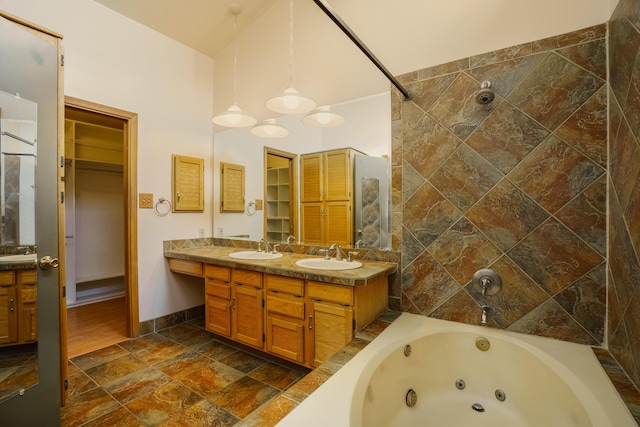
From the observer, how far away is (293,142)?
8.89 ft

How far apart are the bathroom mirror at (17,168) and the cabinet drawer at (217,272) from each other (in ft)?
3.98

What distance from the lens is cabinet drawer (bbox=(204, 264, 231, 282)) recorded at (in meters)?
2.38

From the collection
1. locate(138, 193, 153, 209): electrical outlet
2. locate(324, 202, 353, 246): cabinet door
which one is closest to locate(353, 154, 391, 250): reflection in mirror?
locate(324, 202, 353, 246): cabinet door

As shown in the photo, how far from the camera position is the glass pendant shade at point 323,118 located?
6.98 feet

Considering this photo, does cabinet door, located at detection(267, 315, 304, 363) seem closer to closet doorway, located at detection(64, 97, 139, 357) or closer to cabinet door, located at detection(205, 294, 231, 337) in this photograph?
cabinet door, located at detection(205, 294, 231, 337)

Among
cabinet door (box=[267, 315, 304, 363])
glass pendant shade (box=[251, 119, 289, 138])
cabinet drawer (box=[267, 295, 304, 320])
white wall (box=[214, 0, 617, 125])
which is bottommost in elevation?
cabinet door (box=[267, 315, 304, 363])

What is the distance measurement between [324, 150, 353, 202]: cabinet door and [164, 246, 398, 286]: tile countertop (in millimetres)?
566

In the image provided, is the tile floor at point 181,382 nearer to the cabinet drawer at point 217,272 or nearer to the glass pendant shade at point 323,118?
the cabinet drawer at point 217,272

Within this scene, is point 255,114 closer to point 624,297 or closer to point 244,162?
point 244,162

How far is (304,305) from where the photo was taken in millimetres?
1922

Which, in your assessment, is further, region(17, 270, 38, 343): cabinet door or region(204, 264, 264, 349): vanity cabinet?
region(204, 264, 264, 349): vanity cabinet

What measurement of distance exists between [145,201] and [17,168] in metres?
1.31

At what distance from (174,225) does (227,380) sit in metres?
1.64

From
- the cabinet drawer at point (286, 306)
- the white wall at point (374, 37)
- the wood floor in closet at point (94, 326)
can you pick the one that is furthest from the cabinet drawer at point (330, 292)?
the wood floor in closet at point (94, 326)
